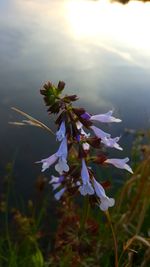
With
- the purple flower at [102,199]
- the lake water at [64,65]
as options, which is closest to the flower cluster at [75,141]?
the purple flower at [102,199]

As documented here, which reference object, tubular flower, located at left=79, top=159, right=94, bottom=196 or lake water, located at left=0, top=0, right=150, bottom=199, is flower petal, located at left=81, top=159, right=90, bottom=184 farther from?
lake water, located at left=0, top=0, right=150, bottom=199

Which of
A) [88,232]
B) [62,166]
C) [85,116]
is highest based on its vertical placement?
[85,116]

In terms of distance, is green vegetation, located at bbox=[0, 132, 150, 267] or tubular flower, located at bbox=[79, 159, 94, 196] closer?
green vegetation, located at bbox=[0, 132, 150, 267]

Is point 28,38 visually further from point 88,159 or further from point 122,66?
point 88,159

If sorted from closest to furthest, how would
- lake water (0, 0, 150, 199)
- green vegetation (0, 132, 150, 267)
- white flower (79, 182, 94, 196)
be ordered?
green vegetation (0, 132, 150, 267), white flower (79, 182, 94, 196), lake water (0, 0, 150, 199)

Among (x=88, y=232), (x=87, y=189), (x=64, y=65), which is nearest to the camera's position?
(x=87, y=189)

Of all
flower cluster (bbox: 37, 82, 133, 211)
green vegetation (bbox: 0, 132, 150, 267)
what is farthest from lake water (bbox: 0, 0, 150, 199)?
flower cluster (bbox: 37, 82, 133, 211)

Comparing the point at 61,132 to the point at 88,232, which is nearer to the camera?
the point at 61,132

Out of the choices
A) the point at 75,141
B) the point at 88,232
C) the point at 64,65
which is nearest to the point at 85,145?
the point at 75,141

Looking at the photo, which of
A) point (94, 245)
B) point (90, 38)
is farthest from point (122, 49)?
point (94, 245)

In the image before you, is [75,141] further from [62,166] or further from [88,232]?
[88,232]
